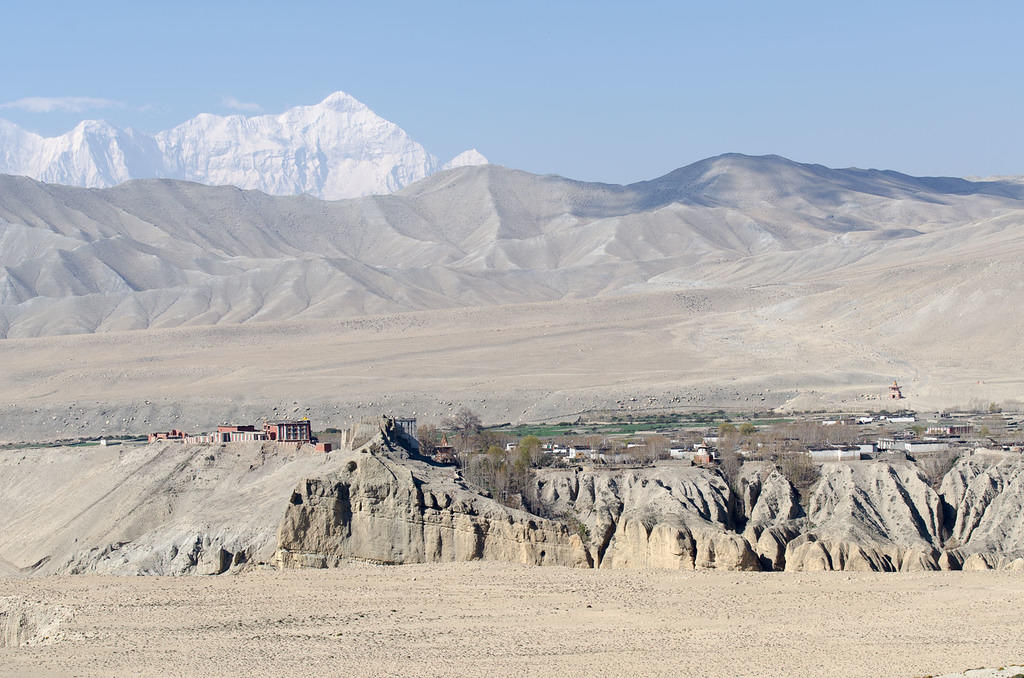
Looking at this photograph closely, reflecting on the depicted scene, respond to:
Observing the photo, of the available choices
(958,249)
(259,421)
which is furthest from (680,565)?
(958,249)

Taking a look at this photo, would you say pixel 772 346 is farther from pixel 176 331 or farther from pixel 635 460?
pixel 635 460

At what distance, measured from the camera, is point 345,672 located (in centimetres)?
3116

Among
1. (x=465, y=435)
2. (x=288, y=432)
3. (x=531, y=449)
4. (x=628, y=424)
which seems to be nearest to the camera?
(x=288, y=432)

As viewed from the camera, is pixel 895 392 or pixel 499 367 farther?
pixel 499 367

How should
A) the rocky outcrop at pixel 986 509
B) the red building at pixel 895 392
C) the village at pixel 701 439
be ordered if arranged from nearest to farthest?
the rocky outcrop at pixel 986 509
the village at pixel 701 439
the red building at pixel 895 392

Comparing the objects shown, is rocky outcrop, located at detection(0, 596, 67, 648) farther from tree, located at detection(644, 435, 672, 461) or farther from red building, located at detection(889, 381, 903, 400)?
red building, located at detection(889, 381, 903, 400)

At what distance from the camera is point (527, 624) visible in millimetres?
34125

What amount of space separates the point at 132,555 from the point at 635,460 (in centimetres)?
1731

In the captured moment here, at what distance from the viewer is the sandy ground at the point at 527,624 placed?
31.5 m

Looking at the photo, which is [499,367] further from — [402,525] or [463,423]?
[402,525]

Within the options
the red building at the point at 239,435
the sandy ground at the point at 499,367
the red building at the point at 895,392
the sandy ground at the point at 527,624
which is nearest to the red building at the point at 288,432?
the red building at the point at 239,435

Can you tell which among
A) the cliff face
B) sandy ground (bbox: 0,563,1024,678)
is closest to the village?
the cliff face

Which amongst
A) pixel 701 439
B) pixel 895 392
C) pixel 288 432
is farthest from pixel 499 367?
pixel 288 432

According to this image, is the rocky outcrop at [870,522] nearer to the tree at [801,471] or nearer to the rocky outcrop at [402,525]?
the tree at [801,471]
